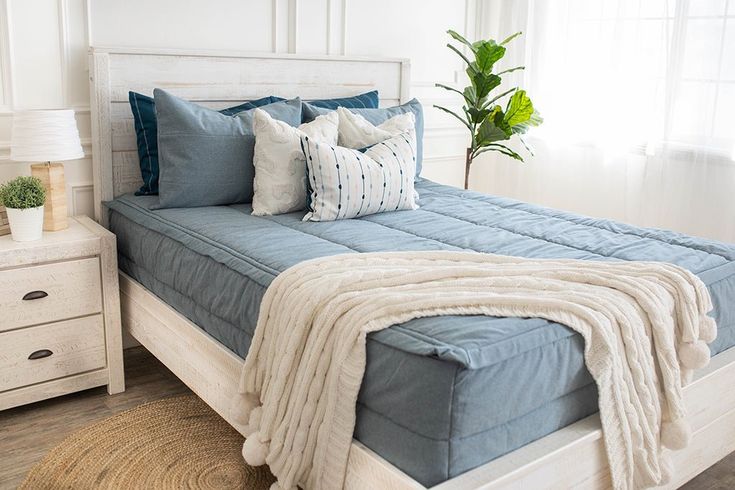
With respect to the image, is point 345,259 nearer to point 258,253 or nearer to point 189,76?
point 258,253

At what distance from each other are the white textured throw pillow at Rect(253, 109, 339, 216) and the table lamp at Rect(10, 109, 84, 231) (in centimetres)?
64

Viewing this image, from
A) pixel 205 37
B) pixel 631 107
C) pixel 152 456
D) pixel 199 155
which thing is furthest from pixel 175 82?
pixel 631 107

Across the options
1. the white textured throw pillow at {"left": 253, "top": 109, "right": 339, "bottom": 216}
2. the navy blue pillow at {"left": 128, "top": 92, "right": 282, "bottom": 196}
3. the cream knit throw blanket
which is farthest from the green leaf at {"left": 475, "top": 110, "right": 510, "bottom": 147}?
the cream knit throw blanket

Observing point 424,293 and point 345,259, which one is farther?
point 345,259

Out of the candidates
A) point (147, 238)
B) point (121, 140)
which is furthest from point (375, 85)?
point (147, 238)

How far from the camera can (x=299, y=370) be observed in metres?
1.71

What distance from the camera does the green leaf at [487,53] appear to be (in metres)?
3.70

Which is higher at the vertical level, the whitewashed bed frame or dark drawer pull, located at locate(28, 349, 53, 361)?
the whitewashed bed frame

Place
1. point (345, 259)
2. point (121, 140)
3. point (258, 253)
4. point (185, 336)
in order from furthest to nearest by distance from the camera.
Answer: point (121, 140) < point (185, 336) < point (258, 253) < point (345, 259)

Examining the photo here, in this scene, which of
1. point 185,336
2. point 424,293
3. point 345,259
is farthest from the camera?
point 185,336

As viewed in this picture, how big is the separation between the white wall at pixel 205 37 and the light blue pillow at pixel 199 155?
1.31ft

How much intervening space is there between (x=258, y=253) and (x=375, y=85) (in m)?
1.83

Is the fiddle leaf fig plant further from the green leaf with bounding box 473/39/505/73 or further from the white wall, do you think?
the white wall

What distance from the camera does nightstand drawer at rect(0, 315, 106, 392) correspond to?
244 centimetres
